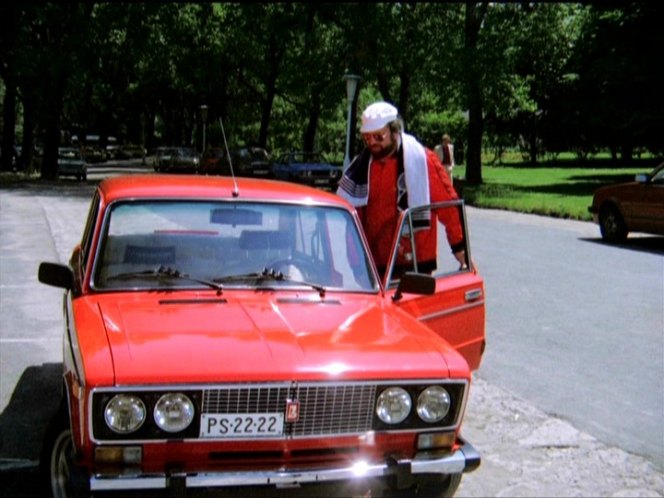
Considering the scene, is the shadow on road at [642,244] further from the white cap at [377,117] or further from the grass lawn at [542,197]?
the white cap at [377,117]

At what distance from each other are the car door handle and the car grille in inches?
69.1

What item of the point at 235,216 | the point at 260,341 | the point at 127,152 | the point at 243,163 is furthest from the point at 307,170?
the point at 127,152

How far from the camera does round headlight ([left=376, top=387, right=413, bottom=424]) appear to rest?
3.96 m

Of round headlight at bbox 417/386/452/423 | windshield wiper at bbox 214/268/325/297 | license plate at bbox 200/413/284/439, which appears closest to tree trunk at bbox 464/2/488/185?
windshield wiper at bbox 214/268/325/297

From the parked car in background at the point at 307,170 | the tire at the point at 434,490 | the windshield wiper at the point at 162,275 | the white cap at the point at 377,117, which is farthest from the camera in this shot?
the parked car in background at the point at 307,170

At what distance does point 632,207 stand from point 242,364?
15.1 m

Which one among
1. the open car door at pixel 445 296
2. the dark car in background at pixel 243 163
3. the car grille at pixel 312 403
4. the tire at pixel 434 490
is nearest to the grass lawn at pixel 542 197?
the dark car in background at pixel 243 163

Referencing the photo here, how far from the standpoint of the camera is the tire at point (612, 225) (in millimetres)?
17953

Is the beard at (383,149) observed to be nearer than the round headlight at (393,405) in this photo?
No

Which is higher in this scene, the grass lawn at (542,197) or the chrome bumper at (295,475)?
the chrome bumper at (295,475)

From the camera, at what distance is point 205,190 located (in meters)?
5.28

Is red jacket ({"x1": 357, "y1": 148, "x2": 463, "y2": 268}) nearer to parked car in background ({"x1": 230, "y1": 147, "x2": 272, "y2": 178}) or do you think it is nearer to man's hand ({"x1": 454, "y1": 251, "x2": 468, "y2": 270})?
man's hand ({"x1": 454, "y1": 251, "x2": 468, "y2": 270})

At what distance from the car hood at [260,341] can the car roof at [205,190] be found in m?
0.75

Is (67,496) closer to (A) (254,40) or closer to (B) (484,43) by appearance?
(B) (484,43)
